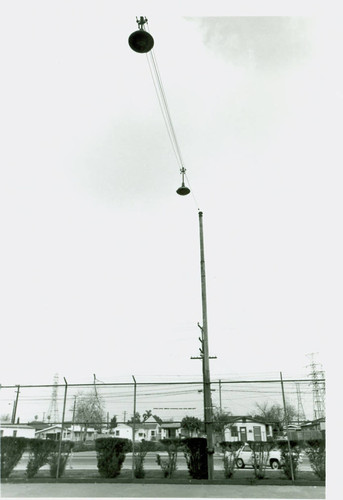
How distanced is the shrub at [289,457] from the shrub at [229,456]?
3.77ft

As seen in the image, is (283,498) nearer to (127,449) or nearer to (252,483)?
(252,483)

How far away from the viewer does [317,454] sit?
969cm

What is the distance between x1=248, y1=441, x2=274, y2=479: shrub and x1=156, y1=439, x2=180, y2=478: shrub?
2.11m

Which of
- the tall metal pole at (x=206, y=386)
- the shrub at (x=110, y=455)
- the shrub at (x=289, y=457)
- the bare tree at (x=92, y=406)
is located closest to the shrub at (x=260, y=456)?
the shrub at (x=289, y=457)

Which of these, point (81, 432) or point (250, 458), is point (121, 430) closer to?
point (81, 432)

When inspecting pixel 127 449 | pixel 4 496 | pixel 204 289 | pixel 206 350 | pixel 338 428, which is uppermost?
pixel 204 289

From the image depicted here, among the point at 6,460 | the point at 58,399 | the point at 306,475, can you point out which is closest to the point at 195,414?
the point at 306,475

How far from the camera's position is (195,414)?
37.9 ft

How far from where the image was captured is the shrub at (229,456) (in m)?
9.88

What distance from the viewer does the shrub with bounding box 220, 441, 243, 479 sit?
9.88 metres

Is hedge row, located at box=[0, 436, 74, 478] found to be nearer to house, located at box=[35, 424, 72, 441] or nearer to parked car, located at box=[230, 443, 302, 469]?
house, located at box=[35, 424, 72, 441]

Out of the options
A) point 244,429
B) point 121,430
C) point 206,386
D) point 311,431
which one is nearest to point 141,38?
point 206,386

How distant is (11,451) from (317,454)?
27.5ft

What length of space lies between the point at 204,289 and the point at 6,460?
744 cm
